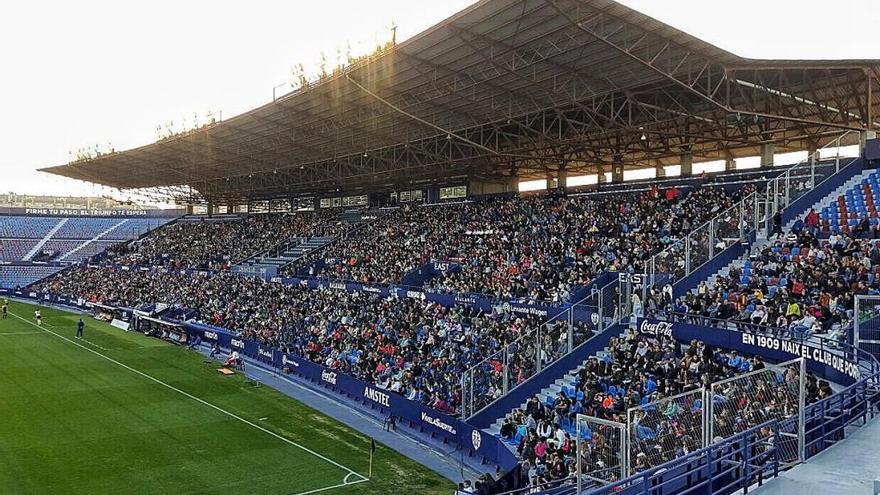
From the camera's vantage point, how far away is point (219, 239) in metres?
62.5

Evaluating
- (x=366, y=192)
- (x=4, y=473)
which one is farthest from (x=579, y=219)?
(x=366, y=192)

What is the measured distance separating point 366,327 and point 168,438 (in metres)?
11.2

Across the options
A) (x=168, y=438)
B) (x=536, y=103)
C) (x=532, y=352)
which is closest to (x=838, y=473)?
(x=532, y=352)

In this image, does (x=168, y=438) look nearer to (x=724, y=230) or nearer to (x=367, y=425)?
(x=367, y=425)

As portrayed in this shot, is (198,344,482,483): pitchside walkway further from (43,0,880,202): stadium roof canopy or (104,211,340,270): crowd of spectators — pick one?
(104,211,340,270): crowd of spectators

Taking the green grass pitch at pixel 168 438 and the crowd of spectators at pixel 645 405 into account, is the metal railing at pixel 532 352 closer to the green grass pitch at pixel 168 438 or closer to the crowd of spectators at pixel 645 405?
the crowd of spectators at pixel 645 405

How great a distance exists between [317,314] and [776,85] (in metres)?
24.1

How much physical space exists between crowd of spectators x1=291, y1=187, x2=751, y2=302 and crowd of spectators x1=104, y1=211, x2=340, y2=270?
10.7 m

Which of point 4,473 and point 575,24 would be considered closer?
point 4,473

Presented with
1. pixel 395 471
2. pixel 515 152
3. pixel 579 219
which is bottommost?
pixel 395 471

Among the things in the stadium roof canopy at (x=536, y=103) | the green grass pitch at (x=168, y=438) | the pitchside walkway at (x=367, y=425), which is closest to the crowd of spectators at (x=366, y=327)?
the pitchside walkway at (x=367, y=425)

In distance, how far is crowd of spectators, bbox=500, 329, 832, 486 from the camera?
930cm

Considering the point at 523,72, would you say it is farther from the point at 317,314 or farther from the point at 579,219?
the point at 317,314

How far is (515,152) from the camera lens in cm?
3712
